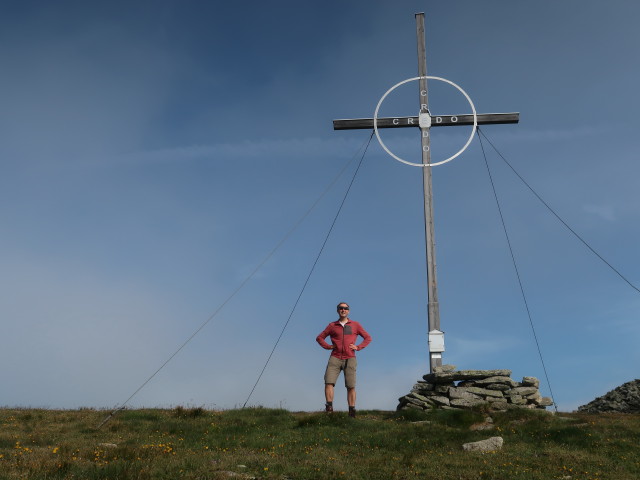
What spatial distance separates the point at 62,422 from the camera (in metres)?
18.4

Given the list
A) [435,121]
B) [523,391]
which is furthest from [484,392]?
[435,121]

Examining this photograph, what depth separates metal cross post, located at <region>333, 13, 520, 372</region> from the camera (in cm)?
2031

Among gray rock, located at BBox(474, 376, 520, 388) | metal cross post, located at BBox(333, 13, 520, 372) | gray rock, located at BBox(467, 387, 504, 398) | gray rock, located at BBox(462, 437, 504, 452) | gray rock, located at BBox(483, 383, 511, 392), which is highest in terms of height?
metal cross post, located at BBox(333, 13, 520, 372)

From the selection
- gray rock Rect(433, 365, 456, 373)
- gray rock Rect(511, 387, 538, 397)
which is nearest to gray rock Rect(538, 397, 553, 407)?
gray rock Rect(511, 387, 538, 397)

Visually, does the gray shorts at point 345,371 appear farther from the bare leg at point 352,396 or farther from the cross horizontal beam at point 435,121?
the cross horizontal beam at point 435,121

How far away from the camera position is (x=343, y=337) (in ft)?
59.5

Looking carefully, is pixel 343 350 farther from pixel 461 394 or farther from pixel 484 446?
pixel 484 446

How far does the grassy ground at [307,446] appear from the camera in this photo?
1166 centimetres

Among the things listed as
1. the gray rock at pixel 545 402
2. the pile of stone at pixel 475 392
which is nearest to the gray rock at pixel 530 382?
the pile of stone at pixel 475 392

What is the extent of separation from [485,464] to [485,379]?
7.12 metres

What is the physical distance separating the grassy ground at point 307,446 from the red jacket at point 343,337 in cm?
184

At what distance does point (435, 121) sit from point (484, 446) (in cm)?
1185

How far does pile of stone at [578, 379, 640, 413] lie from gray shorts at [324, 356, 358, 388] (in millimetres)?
12425

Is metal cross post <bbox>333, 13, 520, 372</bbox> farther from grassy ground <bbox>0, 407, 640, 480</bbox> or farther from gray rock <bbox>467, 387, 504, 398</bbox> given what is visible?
grassy ground <bbox>0, 407, 640, 480</bbox>
